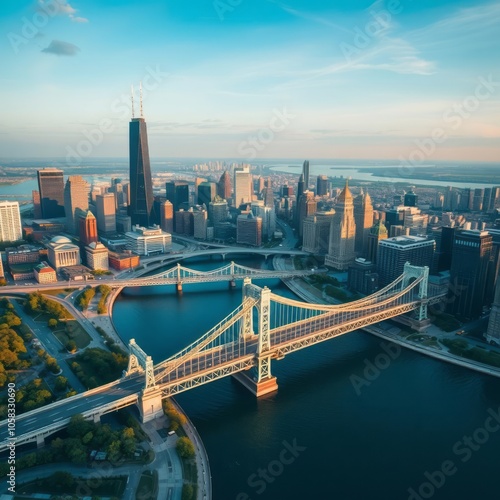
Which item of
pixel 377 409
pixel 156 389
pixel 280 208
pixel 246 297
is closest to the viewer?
pixel 156 389

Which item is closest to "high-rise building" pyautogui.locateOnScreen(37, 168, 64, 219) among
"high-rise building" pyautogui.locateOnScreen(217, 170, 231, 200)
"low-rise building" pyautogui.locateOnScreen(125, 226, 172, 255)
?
"low-rise building" pyautogui.locateOnScreen(125, 226, 172, 255)

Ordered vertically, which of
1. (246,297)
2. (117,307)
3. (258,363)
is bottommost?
(117,307)

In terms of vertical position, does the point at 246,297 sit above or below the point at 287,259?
above

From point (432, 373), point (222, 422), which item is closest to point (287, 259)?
point (432, 373)

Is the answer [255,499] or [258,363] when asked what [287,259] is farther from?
[255,499]

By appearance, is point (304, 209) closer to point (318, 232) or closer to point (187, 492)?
point (318, 232)

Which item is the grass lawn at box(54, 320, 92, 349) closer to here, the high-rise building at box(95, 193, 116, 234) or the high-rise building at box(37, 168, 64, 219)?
the high-rise building at box(95, 193, 116, 234)

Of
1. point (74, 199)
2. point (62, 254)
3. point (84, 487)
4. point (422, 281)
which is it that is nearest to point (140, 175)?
point (74, 199)
